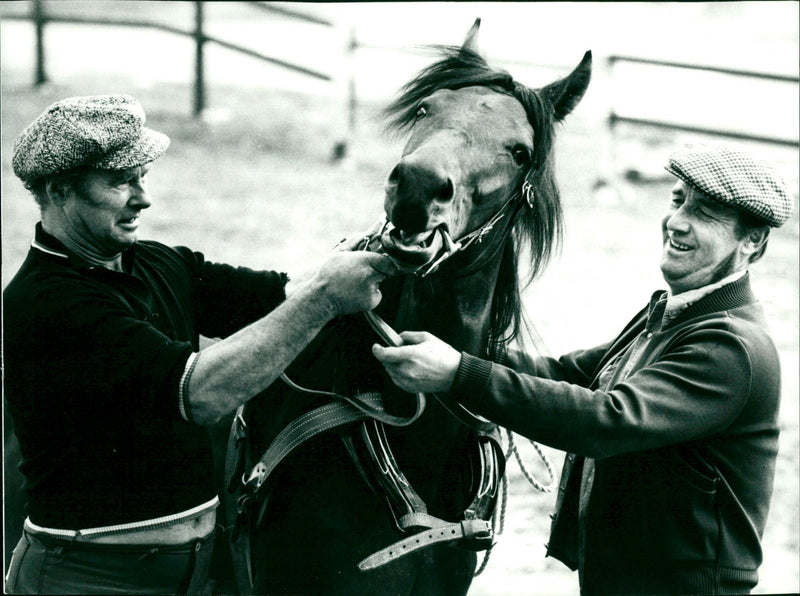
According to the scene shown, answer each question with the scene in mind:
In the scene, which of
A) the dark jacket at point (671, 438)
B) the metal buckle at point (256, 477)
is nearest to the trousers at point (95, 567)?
the metal buckle at point (256, 477)

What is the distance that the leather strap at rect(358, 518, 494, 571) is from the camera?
211cm

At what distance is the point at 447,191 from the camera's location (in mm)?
1901

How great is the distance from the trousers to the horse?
0.82 feet

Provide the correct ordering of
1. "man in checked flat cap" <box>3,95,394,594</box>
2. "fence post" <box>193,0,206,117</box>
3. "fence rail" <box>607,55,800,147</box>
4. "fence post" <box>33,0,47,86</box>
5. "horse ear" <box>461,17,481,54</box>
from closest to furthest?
"man in checked flat cap" <box>3,95,394,594</box> → "horse ear" <box>461,17,481,54</box> → "fence post" <box>33,0,47,86</box> → "fence post" <box>193,0,206,117</box> → "fence rail" <box>607,55,800,147</box>

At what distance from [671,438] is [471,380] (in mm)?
542

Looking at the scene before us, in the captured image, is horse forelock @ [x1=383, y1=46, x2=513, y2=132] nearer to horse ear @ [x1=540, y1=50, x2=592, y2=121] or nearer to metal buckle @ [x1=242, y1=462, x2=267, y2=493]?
horse ear @ [x1=540, y1=50, x2=592, y2=121]

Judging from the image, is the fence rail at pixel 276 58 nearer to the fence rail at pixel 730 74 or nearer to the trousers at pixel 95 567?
the fence rail at pixel 730 74

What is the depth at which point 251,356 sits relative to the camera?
1975 mm

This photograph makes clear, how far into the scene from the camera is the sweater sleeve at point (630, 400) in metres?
2.01

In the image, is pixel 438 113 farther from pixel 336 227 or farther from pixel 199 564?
pixel 336 227

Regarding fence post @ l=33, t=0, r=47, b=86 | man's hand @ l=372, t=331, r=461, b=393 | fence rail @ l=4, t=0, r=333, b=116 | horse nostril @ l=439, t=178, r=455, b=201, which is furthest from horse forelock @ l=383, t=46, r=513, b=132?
fence post @ l=33, t=0, r=47, b=86

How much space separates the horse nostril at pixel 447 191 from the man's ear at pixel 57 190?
3.14 feet

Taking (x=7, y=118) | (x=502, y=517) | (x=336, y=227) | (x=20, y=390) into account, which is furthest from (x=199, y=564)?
(x=336, y=227)

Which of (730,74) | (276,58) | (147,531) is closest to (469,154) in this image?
(147,531)
